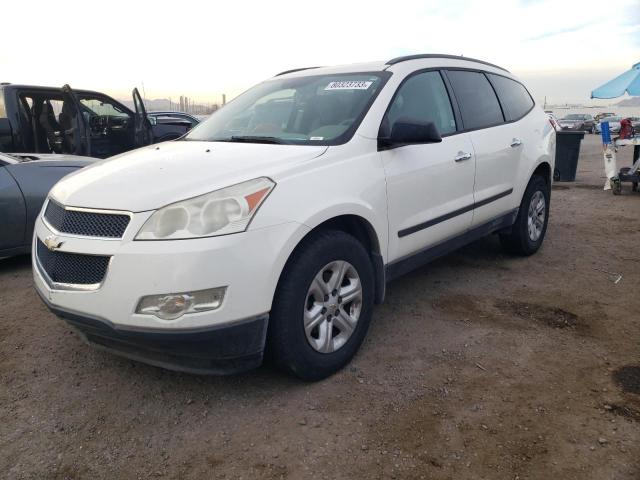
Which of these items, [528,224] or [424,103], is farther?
[528,224]

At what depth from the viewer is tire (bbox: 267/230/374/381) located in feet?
8.36

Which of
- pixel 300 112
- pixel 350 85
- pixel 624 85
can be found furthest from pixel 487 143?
pixel 624 85

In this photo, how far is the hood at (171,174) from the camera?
8.05 ft

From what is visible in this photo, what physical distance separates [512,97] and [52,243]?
4.10m

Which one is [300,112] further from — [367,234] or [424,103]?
[367,234]

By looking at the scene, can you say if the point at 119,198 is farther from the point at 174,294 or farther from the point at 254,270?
the point at 254,270

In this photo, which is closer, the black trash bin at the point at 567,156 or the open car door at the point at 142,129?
the open car door at the point at 142,129

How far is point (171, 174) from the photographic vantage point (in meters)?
2.65

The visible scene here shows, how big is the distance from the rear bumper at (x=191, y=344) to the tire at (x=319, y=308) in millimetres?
126

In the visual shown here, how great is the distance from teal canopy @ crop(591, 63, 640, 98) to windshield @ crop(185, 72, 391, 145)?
11.9 metres

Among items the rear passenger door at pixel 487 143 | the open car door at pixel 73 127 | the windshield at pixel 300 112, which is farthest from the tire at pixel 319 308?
the open car door at pixel 73 127

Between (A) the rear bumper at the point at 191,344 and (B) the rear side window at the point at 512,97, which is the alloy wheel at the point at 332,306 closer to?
(A) the rear bumper at the point at 191,344

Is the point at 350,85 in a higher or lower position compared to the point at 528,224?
higher

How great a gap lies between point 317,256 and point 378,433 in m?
0.89
